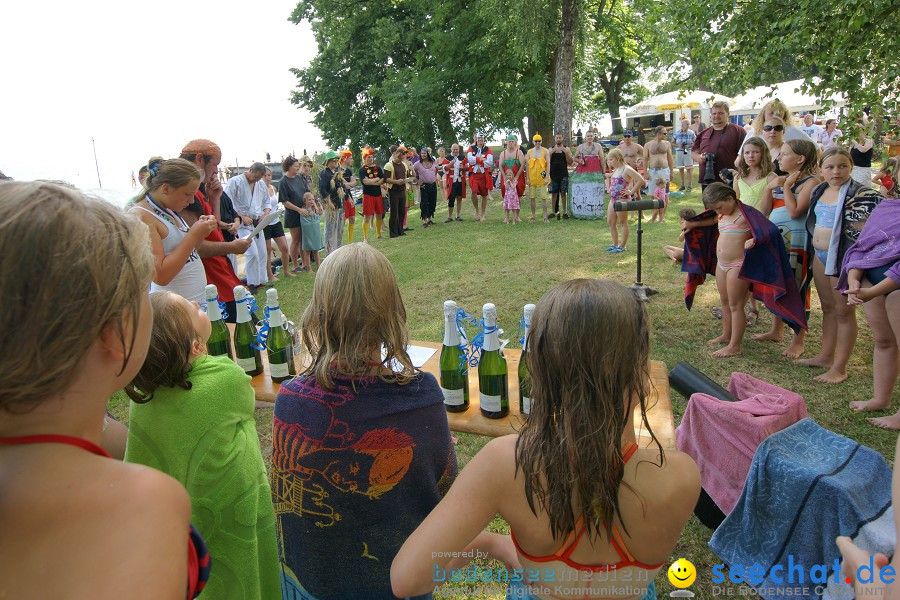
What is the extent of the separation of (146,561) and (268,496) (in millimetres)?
1280

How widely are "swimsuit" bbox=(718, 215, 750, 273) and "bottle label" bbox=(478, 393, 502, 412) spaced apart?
3.15 metres

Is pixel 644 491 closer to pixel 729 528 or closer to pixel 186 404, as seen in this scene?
pixel 729 528

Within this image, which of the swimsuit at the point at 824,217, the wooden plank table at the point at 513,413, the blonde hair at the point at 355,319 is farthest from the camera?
the swimsuit at the point at 824,217

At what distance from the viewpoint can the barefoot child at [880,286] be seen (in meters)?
3.19

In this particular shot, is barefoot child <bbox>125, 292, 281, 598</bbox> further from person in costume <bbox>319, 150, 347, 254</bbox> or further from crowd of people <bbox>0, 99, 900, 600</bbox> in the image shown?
person in costume <bbox>319, 150, 347, 254</bbox>

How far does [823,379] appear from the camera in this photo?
405cm

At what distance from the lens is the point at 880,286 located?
322 centimetres

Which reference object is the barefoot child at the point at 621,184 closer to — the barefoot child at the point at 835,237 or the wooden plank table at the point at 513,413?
the barefoot child at the point at 835,237

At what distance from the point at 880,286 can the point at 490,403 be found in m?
2.68

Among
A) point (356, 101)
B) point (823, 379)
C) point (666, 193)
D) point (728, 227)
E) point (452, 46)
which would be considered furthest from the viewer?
point (356, 101)

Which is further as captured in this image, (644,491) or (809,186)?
(809,186)

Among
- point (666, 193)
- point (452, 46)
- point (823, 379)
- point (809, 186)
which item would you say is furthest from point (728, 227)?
point (452, 46)

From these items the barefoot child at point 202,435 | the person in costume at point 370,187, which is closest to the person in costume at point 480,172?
the person in costume at point 370,187

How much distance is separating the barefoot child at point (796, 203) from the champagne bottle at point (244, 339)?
162 inches
